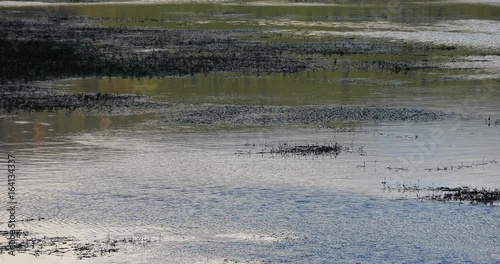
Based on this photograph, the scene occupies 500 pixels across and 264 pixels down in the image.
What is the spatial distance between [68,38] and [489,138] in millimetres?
32879

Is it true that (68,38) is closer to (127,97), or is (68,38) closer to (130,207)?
(127,97)

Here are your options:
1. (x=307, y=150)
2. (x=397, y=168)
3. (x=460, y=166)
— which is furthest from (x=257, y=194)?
(x=460, y=166)

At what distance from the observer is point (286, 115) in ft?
102

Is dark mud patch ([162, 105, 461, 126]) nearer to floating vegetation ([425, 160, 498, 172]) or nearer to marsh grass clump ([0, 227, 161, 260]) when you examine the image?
floating vegetation ([425, 160, 498, 172])

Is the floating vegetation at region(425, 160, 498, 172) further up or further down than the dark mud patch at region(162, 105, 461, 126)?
further up

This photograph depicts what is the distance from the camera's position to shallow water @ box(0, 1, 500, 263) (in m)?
17.4

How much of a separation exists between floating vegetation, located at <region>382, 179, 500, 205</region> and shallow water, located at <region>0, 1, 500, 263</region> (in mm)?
262

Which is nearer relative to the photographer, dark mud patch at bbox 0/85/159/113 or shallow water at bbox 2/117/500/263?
shallow water at bbox 2/117/500/263

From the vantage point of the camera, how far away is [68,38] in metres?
54.9

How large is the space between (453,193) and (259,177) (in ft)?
14.6

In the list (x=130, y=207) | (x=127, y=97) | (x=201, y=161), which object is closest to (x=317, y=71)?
(x=127, y=97)

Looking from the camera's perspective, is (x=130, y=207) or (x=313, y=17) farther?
(x=313, y=17)

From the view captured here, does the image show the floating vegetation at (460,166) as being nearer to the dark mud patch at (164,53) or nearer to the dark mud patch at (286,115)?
the dark mud patch at (286,115)

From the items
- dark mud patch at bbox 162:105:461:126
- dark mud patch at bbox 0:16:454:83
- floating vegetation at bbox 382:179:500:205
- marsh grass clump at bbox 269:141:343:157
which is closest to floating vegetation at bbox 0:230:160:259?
floating vegetation at bbox 382:179:500:205
